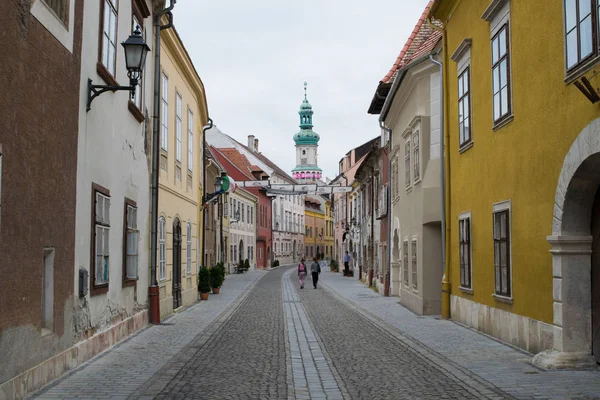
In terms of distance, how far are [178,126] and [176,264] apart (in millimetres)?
3779

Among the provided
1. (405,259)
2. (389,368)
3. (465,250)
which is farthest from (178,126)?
(389,368)

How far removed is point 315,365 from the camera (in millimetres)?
10164

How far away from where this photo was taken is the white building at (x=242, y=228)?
5216 centimetres

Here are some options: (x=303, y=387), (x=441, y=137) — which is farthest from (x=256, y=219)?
(x=303, y=387)

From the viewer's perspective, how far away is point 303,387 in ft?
27.8

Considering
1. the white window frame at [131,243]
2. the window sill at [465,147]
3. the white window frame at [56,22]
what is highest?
the white window frame at [56,22]

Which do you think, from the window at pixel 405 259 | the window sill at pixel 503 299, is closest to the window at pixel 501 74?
the window sill at pixel 503 299

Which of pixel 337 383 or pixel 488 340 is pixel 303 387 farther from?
pixel 488 340

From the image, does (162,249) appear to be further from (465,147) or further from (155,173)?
(465,147)

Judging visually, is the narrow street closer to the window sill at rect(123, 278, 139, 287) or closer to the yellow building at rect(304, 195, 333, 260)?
the window sill at rect(123, 278, 139, 287)

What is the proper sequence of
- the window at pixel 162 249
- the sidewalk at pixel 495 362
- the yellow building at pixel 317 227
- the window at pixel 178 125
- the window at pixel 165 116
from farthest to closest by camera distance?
the yellow building at pixel 317 227, the window at pixel 178 125, the window at pixel 165 116, the window at pixel 162 249, the sidewalk at pixel 495 362

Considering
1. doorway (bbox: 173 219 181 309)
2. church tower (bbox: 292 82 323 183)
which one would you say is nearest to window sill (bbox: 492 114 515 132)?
doorway (bbox: 173 219 181 309)

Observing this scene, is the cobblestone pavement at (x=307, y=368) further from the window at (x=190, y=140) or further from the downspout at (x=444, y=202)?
the window at (x=190, y=140)

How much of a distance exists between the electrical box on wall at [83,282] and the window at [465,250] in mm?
7844
